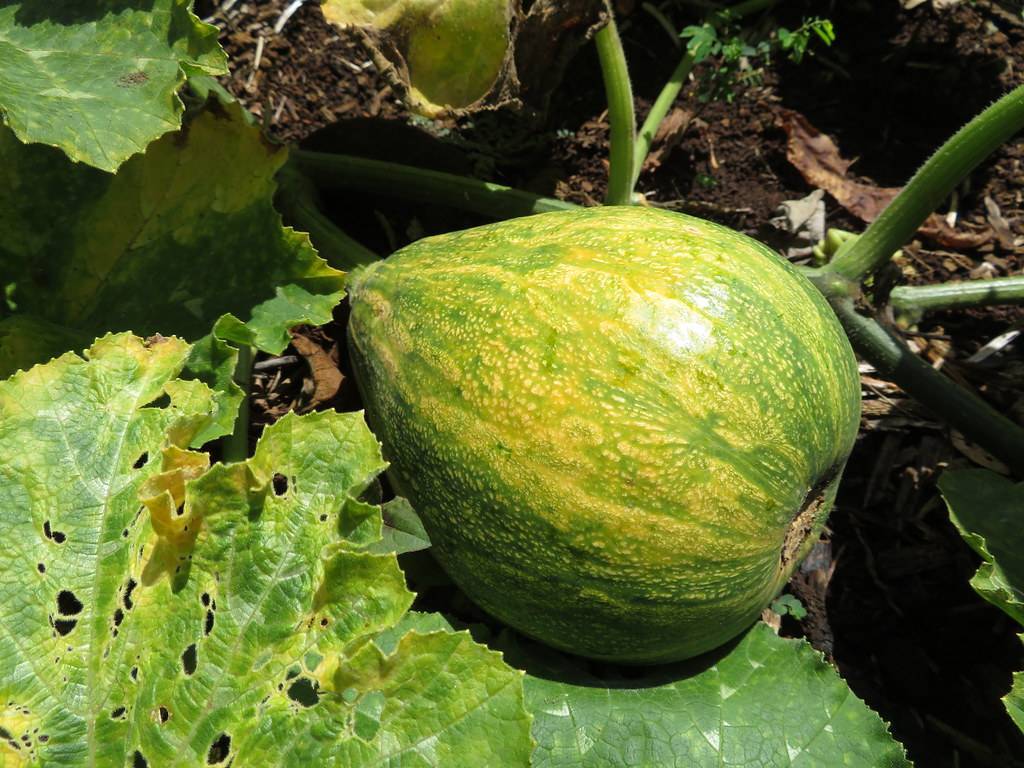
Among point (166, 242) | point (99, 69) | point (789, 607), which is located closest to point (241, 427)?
point (166, 242)

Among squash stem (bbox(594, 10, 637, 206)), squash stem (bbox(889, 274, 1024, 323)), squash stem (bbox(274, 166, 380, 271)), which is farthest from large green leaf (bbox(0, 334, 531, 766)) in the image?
squash stem (bbox(889, 274, 1024, 323))

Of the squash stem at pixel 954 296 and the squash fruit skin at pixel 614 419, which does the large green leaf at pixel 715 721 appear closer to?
the squash fruit skin at pixel 614 419

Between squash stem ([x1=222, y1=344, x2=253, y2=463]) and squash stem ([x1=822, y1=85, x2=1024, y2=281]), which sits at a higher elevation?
squash stem ([x1=822, y1=85, x2=1024, y2=281])

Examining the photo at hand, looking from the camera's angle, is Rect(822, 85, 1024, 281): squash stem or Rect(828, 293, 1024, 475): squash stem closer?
Rect(822, 85, 1024, 281): squash stem

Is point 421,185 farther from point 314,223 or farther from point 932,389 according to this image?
point 932,389

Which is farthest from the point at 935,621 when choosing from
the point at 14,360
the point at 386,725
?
the point at 14,360

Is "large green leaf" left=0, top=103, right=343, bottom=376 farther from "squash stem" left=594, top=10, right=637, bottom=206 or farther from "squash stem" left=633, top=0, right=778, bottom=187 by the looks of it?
"squash stem" left=633, top=0, right=778, bottom=187

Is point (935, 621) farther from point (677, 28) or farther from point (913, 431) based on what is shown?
point (677, 28)

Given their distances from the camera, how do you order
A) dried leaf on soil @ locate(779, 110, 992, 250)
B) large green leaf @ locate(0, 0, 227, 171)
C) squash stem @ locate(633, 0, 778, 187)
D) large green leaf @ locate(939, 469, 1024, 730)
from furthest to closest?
dried leaf on soil @ locate(779, 110, 992, 250) < squash stem @ locate(633, 0, 778, 187) < large green leaf @ locate(939, 469, 1024, 730) < large green leaf @ locate(0, 0, 227, 171)
